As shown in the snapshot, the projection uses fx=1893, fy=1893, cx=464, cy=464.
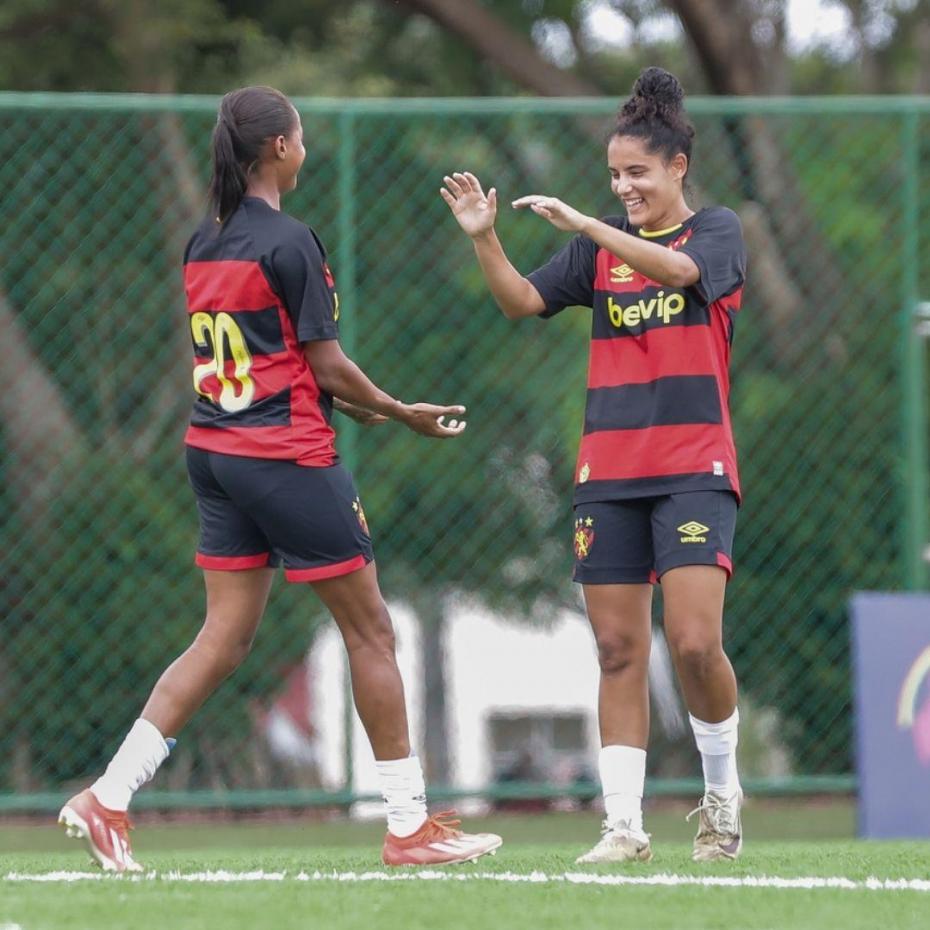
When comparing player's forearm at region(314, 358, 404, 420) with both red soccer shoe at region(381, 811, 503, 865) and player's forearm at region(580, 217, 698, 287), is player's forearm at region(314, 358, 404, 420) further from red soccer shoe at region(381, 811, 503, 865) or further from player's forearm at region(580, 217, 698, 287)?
red soccer shoe at region(381, 811, 503, 865)

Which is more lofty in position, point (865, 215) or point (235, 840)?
point (865, 215)

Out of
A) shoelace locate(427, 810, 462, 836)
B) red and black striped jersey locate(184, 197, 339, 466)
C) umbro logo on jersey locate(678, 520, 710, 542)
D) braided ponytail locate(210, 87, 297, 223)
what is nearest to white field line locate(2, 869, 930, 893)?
shoelace locate(427, 810, 462, 836)

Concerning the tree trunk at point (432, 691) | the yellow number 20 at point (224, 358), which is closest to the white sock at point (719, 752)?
the yellow number 20 at point (224, 358)

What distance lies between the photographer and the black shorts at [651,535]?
4805 millimetres

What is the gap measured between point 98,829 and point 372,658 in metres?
0.78

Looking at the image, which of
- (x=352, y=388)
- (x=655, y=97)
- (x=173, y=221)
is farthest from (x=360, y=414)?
(x=173, y=221)

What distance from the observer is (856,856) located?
5254mm

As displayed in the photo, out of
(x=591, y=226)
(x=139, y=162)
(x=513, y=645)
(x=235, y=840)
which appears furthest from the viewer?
(x=513, y=645)

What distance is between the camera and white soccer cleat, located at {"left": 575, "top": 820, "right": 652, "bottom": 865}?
4.83m

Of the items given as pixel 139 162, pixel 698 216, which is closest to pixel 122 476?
pixel 139 162

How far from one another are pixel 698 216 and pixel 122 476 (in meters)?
3.53

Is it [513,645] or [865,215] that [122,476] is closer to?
[865,215]

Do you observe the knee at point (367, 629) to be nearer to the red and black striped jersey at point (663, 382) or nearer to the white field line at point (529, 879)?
the white field line at point (529, 879)

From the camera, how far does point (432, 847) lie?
471 cm
